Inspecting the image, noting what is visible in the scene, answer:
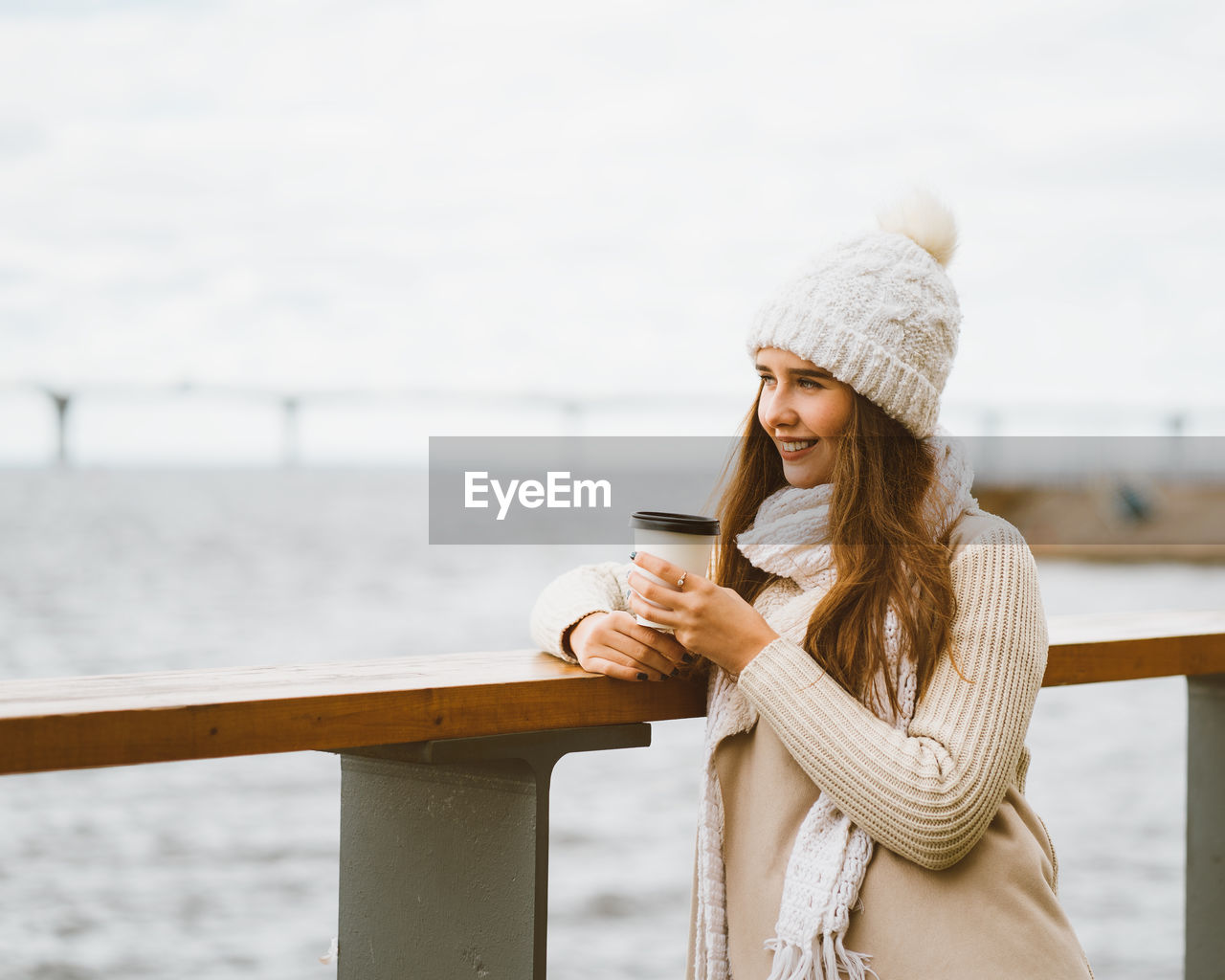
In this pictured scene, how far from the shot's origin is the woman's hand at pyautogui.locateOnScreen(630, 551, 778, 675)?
3.87 feet

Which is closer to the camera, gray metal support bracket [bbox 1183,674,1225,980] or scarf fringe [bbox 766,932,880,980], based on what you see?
scarf fringe [bbox 766,932,880,980]

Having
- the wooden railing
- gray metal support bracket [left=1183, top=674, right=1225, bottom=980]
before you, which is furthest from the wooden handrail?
gray metal support bracket [left=1183, top=674, right=1225, bottom=980]

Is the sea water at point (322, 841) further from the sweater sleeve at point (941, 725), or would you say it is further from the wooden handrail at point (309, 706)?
the sweater sleeve at point (941, 725)

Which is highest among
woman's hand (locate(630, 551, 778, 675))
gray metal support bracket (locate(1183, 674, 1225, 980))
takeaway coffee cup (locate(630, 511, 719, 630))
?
takeaway coffee cup (locate(630, 511, 719, 630))

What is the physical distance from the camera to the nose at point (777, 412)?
4.53ft

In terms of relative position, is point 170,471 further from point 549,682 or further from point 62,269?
point 549,682

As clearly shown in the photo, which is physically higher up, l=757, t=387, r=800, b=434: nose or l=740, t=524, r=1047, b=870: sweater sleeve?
l=757, t=387, r=800, b=434: nose

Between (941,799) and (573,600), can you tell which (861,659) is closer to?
(941,799)

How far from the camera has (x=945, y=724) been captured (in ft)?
3.78

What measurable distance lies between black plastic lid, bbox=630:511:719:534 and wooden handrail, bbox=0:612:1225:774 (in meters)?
0.17

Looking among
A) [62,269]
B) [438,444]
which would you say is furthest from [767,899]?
[62,269]

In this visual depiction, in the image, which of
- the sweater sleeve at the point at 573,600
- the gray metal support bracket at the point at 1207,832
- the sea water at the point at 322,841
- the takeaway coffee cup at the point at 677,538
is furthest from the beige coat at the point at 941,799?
the sea water at the point at 322,841

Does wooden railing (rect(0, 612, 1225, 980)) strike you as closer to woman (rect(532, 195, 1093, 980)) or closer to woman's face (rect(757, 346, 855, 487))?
woman (rect(532, 195, 1093, 980))

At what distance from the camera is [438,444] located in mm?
2545
